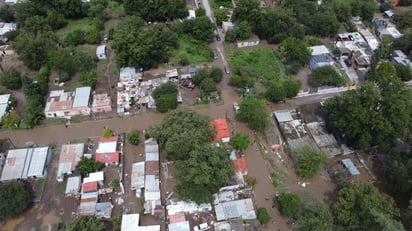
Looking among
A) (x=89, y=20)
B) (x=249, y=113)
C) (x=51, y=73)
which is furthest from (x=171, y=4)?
(x=249, y=113)

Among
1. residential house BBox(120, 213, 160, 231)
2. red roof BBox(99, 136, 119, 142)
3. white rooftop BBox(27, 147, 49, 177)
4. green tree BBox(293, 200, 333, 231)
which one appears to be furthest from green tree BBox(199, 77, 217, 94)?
white rooftop BBox(27, 147, 49, 177)

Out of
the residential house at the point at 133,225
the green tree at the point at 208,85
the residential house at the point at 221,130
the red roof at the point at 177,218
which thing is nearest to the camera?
the residential house at the point at 133,225

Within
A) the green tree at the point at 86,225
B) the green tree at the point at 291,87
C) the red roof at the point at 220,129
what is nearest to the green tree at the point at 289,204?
the red roof at the point at 220,129

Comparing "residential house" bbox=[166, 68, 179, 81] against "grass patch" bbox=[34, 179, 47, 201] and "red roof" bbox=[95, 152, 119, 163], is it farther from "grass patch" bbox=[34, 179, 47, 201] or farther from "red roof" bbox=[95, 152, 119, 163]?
"grass patch" bbox=[34, 179, 47, 201]

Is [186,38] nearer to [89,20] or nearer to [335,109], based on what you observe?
[89,20]


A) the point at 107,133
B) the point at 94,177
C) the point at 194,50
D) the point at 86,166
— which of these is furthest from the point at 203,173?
the point at 194,50

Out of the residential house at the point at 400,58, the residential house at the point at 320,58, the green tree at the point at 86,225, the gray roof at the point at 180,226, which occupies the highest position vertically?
the residential house at the point at 320,58

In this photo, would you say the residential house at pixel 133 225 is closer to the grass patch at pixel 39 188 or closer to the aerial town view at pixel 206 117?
the aerial town view at pixel 206 117
